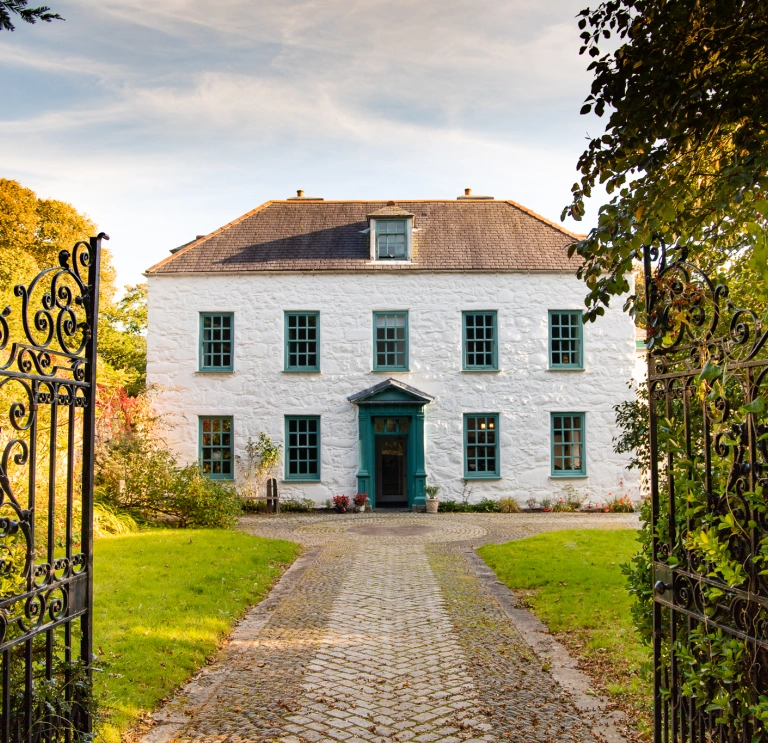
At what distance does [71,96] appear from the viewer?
793 centimetres

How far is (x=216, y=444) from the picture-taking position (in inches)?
829

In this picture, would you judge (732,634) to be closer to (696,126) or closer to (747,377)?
(747,377)

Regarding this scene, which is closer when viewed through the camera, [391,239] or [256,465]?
[256,465]

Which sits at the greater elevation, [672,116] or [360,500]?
[672,116]

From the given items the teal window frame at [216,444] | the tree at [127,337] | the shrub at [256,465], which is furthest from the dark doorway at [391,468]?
the tree at [127,337]

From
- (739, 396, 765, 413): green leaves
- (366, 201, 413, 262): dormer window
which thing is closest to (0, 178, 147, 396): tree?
(366, 201, 413, 262): dormer window

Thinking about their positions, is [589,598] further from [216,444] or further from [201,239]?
[201,239]

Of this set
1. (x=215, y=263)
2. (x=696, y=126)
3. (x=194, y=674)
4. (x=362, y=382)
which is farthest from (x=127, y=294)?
(x=696, y=126)

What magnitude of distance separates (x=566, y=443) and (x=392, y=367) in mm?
5642

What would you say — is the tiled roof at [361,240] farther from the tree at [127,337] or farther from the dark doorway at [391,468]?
the tree at [127,337]

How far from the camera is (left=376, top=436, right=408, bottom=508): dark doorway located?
2134 cm

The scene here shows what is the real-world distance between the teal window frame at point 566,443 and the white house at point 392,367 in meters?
0.05

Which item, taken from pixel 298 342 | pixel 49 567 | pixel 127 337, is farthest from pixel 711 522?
pixel 127 337

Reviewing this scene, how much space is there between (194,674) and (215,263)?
16660 mm
